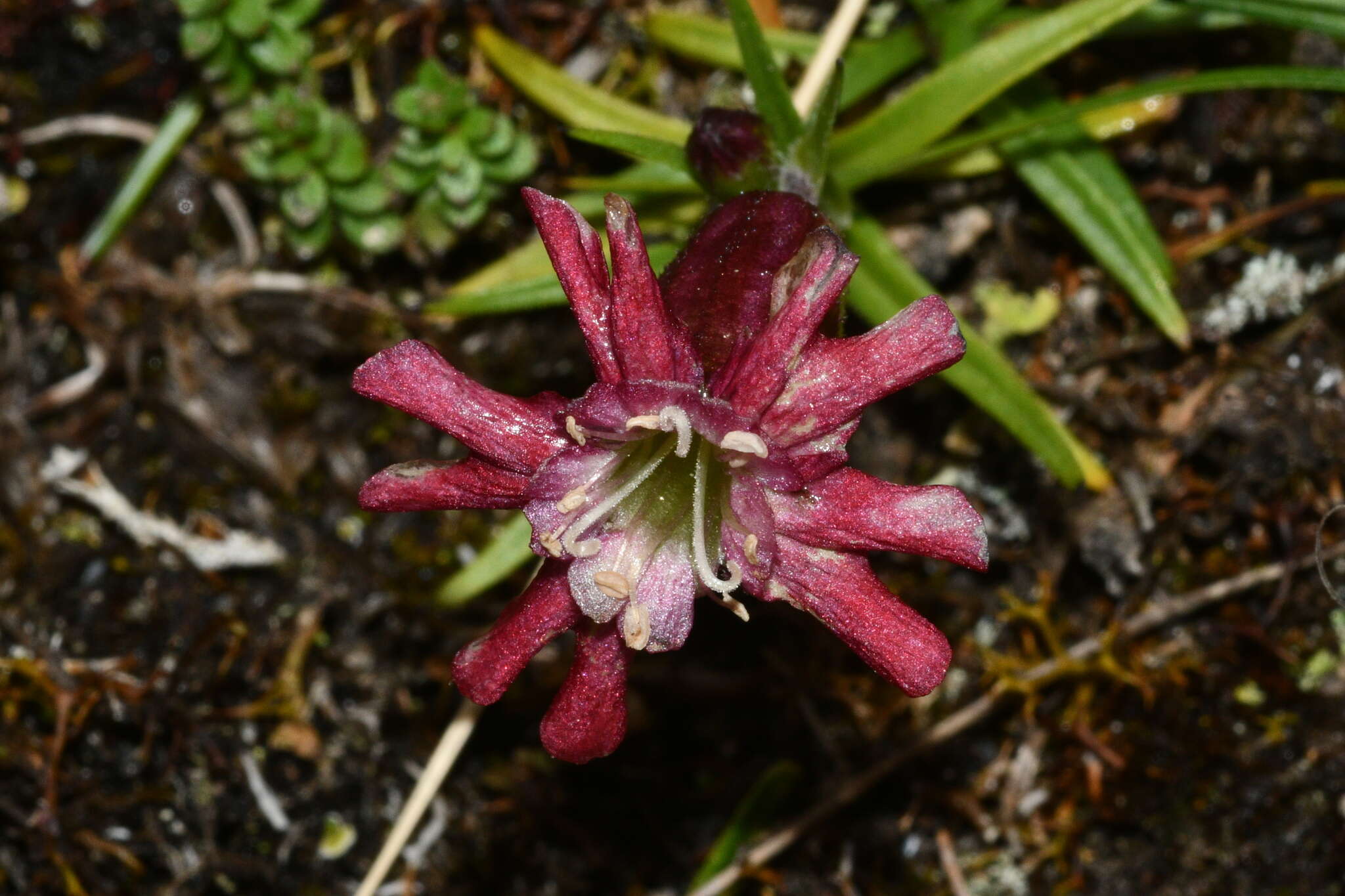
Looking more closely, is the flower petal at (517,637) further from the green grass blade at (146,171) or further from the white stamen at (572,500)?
the green grass blade at (146,171)

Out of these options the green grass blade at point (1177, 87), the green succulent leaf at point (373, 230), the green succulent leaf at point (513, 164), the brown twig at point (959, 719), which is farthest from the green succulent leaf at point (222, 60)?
the brown twig at point (959, 719)

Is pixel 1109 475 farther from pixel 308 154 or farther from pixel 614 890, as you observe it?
pixel 308 154

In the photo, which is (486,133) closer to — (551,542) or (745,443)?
(551,542)

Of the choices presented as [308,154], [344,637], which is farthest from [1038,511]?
[308,154]

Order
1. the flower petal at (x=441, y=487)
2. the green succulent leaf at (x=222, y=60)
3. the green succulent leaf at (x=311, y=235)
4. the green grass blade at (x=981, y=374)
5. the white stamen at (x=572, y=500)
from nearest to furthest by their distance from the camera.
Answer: the white stamen at (x=572, y=500) < the flower petal at (x=441, y=487) < the green grass blade at (x=981, y=374) < the green succulent leaf at (x=222, y=60) < the green succulent leaf at (x=311, y=235)

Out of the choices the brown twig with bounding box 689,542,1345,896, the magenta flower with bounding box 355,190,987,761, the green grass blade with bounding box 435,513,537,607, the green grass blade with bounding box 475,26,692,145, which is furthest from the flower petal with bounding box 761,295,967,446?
the brown twig with bounding box 689,542,1345,896

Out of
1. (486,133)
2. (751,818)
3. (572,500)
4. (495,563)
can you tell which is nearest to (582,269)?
(572,500)
